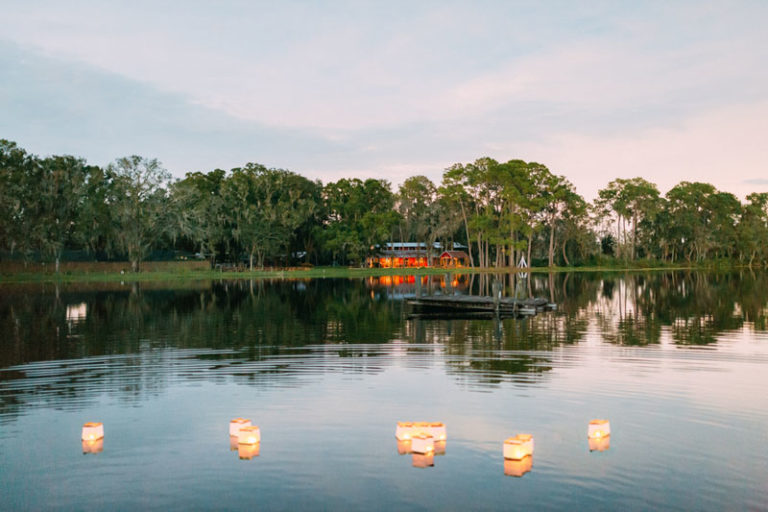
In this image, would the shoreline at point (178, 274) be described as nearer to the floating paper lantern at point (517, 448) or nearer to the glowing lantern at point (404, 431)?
the glowing lantern at point (404, 431)

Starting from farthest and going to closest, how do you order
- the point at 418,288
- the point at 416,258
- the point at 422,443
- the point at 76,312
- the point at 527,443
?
the point at 416,258 < the point at 418,288 < the point at 76,312 < the point at 422,443 < the point at 527,443

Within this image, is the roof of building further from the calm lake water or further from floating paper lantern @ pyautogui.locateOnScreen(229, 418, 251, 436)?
floating paper lantern @ pyautogui.locateOnScreen(229, 418, 251, 436)

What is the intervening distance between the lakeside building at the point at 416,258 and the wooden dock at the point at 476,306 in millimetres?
91997

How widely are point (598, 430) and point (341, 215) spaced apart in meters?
117

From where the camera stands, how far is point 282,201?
10494 cm

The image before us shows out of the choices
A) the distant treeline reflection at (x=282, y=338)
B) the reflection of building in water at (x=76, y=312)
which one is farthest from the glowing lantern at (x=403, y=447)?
the reflection of building in water at (x=76, y=312)

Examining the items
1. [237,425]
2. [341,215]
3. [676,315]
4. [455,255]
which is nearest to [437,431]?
[237,425]

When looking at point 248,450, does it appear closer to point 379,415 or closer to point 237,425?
point 237,425

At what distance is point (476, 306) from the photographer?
36594 millimetres

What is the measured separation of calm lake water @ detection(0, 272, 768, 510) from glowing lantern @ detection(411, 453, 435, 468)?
10 cm

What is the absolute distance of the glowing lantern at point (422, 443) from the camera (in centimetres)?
991

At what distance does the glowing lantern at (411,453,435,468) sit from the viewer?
31.4 feet

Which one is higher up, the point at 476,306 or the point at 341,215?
the point at 341,215

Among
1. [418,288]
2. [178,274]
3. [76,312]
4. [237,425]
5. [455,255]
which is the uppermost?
[455,255]
